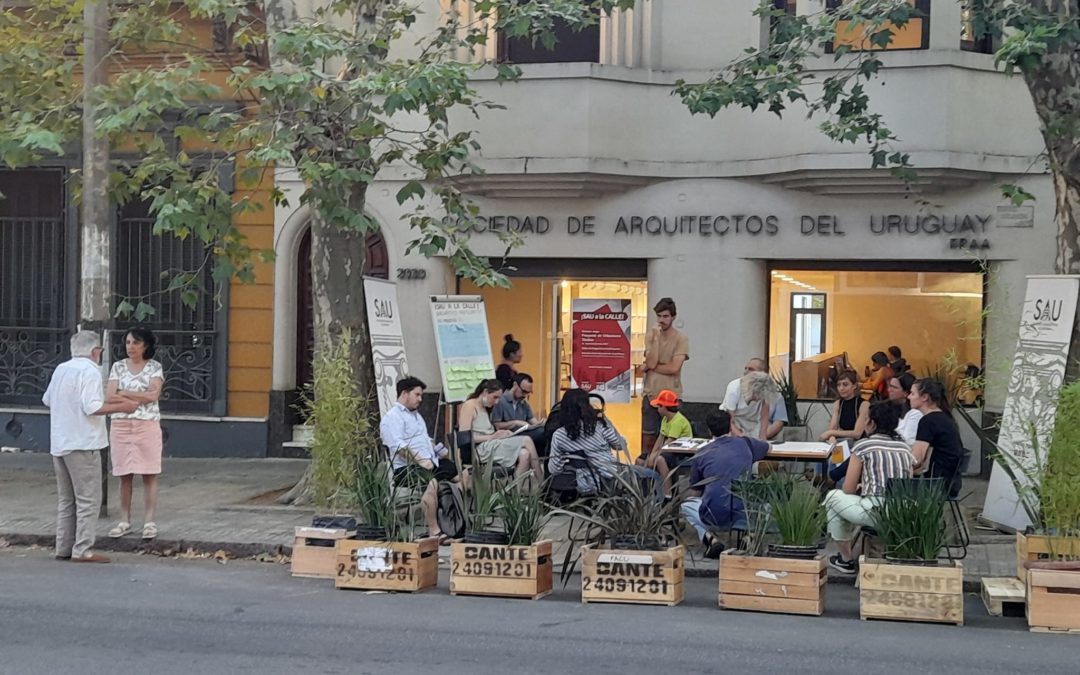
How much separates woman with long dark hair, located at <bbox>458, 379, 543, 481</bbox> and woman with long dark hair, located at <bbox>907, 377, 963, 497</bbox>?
3.20 metres

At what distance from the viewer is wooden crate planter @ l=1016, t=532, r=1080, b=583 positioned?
851 cm

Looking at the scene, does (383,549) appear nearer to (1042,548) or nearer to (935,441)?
(935,441)

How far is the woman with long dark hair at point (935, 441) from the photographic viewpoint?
32.6 feet

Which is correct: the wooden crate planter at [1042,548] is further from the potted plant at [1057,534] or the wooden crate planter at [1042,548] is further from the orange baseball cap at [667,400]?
the orange baseball cap at [667,400]

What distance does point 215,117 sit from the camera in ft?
36.2

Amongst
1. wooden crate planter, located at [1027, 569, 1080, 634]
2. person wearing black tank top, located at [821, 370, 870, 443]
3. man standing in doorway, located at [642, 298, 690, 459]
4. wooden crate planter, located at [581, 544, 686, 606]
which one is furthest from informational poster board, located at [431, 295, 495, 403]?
wooden crate planter, located at [1027, 569, 1080, 634]

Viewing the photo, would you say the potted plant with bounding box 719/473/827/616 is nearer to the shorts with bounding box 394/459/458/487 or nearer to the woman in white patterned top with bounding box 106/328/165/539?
the shorts with bounding box 394/459/458/487

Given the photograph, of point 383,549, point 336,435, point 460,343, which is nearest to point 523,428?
point 460,343

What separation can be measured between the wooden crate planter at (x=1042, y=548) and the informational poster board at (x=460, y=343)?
20.1 feet

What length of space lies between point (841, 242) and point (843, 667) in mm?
8477

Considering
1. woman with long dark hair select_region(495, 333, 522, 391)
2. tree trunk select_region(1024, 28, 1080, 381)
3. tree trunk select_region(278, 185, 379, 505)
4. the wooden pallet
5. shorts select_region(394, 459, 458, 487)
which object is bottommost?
the wooden pallet

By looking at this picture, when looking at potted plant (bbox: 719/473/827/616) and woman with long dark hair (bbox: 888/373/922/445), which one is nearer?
potted plant (bbox: 719/473/827/616)

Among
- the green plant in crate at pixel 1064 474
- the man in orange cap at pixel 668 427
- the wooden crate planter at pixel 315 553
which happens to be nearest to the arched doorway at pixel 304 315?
the man in orange cap at pixel 668 427

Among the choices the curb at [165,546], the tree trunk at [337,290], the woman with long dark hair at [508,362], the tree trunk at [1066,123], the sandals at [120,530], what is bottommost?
the curb at [165,546]
